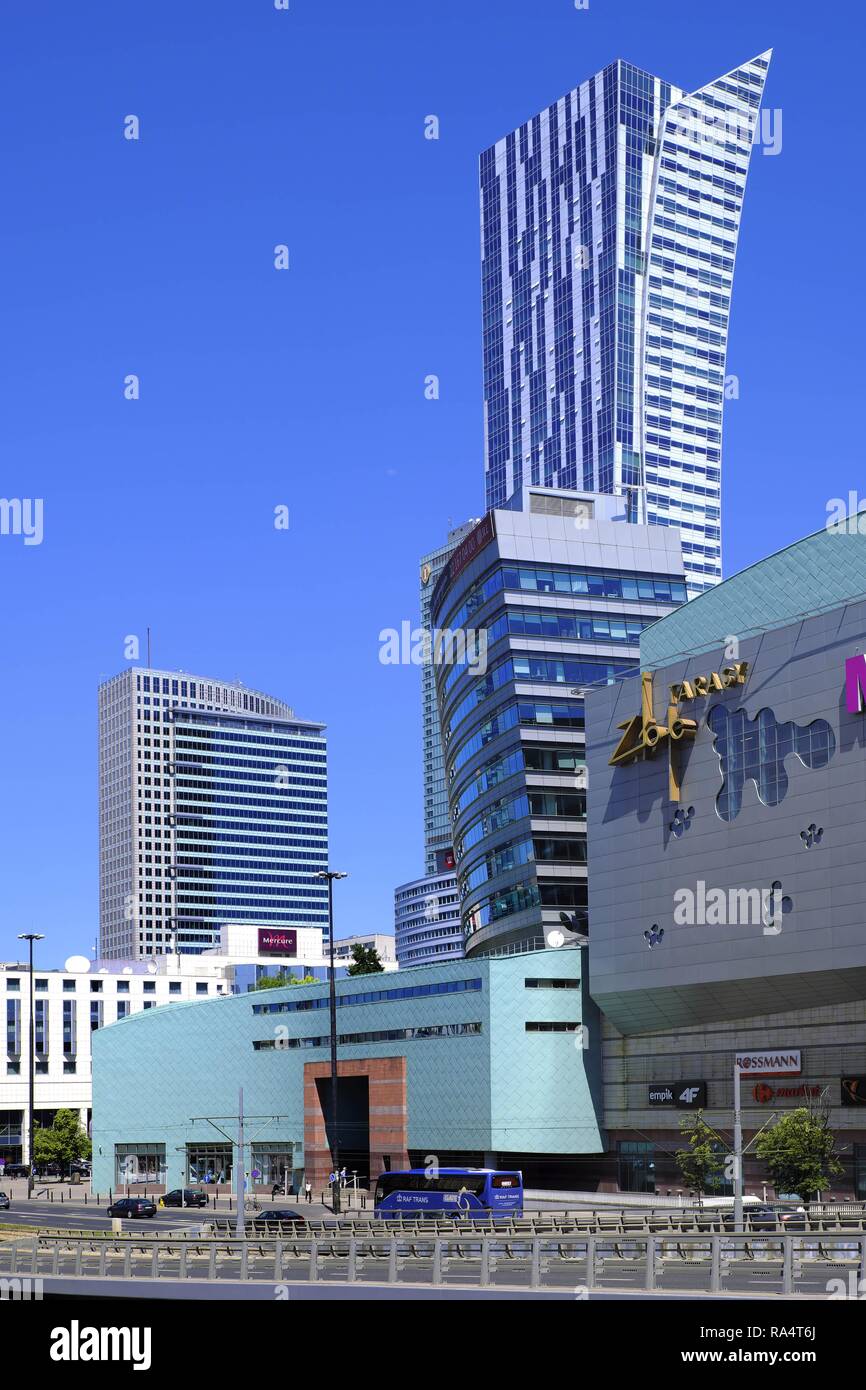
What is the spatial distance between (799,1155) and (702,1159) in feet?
25.0

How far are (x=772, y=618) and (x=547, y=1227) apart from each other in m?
41.5

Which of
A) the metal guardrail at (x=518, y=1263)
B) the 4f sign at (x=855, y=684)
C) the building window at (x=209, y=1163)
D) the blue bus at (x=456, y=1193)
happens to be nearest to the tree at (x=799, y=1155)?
the blue bus at (x=456, y=1193)

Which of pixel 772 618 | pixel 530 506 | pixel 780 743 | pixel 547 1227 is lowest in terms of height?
pixel 547 1227

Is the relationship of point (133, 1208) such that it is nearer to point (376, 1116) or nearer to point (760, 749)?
point (376, 1116)

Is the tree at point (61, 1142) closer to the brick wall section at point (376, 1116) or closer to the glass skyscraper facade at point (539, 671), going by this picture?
the brick wall section at point (376, 1116)

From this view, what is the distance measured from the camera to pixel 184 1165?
14425 cm

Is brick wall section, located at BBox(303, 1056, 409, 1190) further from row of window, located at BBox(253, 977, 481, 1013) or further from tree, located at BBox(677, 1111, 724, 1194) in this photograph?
tree, located at BBox(677, 1111, 724, 1194)

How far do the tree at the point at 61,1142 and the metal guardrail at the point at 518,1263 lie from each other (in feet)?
395

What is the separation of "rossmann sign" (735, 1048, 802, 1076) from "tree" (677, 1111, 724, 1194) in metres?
4.18

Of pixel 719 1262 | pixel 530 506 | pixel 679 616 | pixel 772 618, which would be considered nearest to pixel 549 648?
pixel 530 506

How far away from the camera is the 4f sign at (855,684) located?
83375mm

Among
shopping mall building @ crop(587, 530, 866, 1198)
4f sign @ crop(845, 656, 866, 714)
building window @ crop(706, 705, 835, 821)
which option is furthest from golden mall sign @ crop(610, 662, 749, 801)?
4f sign @ crop(845, 656, 866, 714)

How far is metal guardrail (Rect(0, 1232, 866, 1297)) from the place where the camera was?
3769 centimetres
